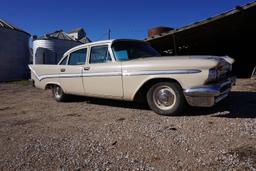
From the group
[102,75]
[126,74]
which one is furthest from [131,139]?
[102,75]

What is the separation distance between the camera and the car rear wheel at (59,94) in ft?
25.0

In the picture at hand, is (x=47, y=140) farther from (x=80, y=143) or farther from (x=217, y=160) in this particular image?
(x=217, y=160)

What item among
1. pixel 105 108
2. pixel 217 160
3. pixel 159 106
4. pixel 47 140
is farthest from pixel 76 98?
pixel 217 160

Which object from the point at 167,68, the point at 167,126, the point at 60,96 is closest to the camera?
the point at 167,126

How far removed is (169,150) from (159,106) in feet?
6.41

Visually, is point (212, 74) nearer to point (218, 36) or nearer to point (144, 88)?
point (144, 88)

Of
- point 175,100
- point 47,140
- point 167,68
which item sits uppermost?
point 167,68

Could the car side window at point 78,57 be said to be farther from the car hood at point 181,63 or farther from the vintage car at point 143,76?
the car hood at point 181,63

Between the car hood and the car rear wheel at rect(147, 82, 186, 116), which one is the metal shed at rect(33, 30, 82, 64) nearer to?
the car hood

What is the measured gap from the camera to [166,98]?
5.23 metres

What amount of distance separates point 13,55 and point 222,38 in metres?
15.3

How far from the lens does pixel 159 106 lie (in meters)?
5.38

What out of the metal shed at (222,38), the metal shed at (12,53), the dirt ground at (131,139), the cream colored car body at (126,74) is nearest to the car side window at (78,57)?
the cream colored car body at (126,74)

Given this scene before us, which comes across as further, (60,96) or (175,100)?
(60,96)
